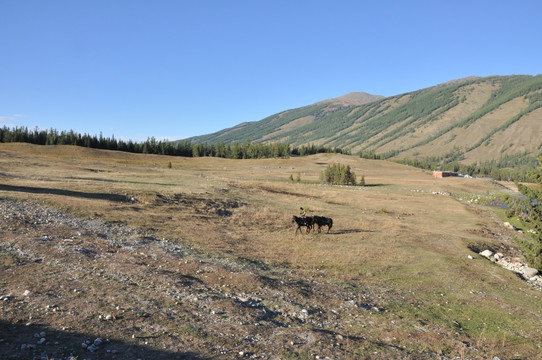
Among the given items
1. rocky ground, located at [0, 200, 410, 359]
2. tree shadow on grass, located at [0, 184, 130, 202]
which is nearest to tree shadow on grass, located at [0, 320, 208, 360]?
rocky ground, located at [0, 200, 410, 359]

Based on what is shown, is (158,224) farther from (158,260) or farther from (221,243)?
(158,260)

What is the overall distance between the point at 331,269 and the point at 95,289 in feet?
46.6

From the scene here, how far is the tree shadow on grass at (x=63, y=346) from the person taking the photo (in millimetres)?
9336

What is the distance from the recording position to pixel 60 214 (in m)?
25.7

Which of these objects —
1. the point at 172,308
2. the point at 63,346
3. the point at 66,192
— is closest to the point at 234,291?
the point at 172,308

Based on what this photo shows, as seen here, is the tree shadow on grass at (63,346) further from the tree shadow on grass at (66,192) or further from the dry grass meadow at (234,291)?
the tree shadow on grass at (66,192)

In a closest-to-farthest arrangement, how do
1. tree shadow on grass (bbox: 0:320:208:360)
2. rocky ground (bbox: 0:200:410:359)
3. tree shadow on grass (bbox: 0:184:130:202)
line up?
tree shadow on grass (bbox: 0:320:208:360), rocky ground (bbox: 0:200:410:359), tree shadow on grass (bbox: 0:184:130:202)

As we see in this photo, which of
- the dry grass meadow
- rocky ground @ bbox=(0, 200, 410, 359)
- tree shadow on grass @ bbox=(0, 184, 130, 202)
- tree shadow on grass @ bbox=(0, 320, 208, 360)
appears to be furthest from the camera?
tree shadow on grass @ bbox=(0, 184, 130, 202)

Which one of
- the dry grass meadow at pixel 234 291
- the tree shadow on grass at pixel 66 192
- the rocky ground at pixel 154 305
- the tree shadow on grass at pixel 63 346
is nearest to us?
the tree shadow on grass at pixel 63 346

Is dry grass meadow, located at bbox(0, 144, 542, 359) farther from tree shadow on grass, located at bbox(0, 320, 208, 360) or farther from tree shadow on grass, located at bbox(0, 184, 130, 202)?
tree shadow on grass, located at bbox(0, 184, 130, 202)

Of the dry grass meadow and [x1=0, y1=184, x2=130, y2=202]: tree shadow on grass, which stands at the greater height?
[x1=0, y1=184, x2=130, y2=202]: tree shadow on grass

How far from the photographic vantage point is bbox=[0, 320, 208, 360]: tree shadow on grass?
9.34 metres

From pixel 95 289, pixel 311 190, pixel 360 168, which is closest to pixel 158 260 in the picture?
pixel 95 289

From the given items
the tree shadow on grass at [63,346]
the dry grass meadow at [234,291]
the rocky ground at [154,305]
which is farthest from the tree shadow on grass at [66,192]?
the tree shadow on grass at [63,346]
